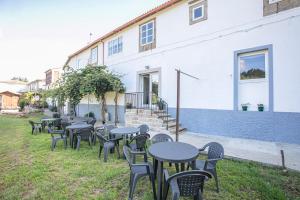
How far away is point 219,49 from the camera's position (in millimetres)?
8250

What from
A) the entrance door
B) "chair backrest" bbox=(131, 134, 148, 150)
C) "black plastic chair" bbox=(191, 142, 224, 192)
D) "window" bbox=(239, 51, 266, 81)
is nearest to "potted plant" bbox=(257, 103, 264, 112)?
"window" bbox=(239, 51, 266, 81)

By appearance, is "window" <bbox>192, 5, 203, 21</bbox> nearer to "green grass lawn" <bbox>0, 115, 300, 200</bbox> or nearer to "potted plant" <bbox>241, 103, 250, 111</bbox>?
"potted plant" <bbox>241, 103, 250, 111</bbox>

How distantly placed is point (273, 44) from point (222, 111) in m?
3.30

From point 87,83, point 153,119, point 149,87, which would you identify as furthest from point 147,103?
point 87,83

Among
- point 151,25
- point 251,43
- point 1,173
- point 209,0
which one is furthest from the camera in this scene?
point 151,25

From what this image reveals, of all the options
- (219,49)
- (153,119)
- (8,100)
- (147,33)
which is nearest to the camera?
(219,49)

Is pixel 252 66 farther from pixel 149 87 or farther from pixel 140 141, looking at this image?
pixel 149 87

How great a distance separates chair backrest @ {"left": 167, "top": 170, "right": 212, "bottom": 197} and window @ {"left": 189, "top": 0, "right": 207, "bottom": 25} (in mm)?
8373

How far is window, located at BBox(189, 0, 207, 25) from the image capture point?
8.78 meters

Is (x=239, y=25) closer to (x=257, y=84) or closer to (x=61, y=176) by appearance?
(x=257, y=84)

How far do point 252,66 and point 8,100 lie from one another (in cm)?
3981

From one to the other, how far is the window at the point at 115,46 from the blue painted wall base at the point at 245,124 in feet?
25.6

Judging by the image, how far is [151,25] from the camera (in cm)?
1147

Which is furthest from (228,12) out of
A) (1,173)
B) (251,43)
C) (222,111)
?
(1,173)
